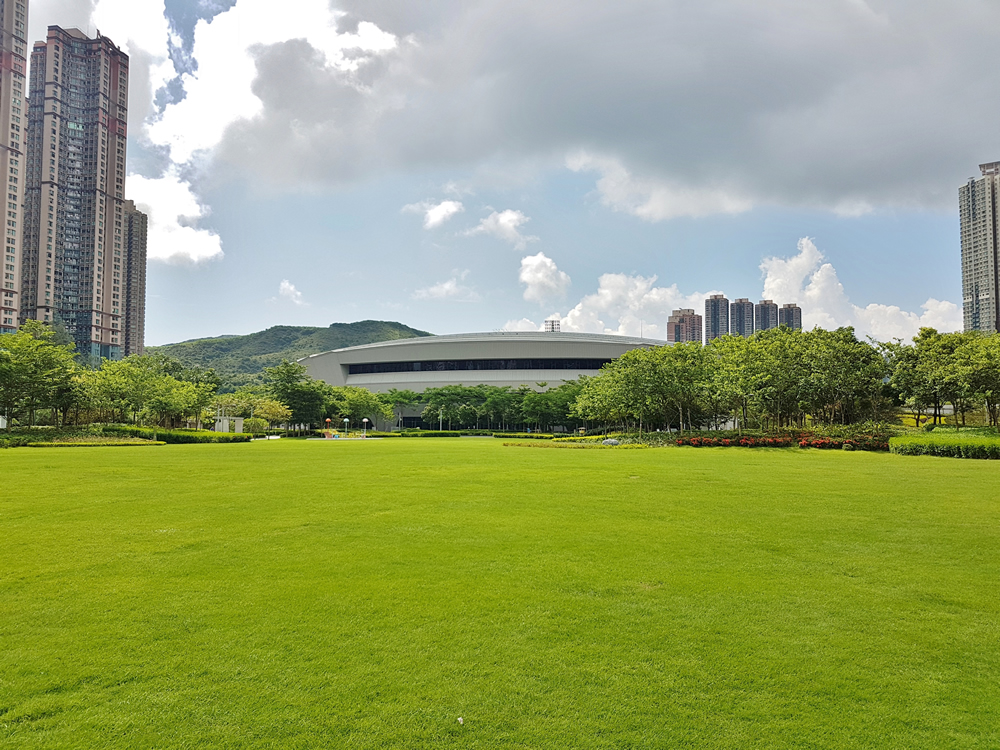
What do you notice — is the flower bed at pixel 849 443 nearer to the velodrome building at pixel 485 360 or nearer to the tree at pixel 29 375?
the tree at pixel 29 375

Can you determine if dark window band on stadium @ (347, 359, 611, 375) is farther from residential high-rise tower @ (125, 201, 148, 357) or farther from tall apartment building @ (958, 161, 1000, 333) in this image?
residential high-rise tower @ (125, 201, 148, 357)

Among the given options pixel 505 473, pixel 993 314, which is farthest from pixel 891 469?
pixel 993 314

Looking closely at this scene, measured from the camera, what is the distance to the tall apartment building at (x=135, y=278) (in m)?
120

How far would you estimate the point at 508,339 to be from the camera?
263 ft

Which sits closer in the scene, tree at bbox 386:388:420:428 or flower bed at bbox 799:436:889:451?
flower bed at bbox 799:436:889:451

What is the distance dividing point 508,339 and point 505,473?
64.8 metres

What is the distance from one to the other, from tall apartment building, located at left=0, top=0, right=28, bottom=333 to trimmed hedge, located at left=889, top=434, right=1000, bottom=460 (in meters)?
106

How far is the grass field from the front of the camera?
3480 mm

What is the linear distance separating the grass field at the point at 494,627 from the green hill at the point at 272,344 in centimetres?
12588

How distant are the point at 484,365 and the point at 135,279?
3490 inches

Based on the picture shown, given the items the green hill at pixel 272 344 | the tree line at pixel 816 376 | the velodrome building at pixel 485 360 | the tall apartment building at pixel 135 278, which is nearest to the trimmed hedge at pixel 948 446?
the tree line at pixel 816 376

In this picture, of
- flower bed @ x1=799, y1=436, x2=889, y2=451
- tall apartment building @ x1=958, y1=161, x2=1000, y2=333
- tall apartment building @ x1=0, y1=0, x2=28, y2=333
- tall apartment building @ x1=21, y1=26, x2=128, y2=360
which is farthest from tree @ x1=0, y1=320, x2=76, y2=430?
tall apartment building @ x1=958, y1=161, x2=1000, y2=333

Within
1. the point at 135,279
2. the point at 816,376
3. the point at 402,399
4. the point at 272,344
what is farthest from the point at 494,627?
the point at 272,344

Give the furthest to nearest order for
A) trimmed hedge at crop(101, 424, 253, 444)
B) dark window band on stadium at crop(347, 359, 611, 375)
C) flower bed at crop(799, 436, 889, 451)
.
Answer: dark window band on stadium at crop(347, 359, 611, 375) → trimmed hedge at crop(101, 424, 253, 444) → flower bed at crop(799, 436, 889, 451)
